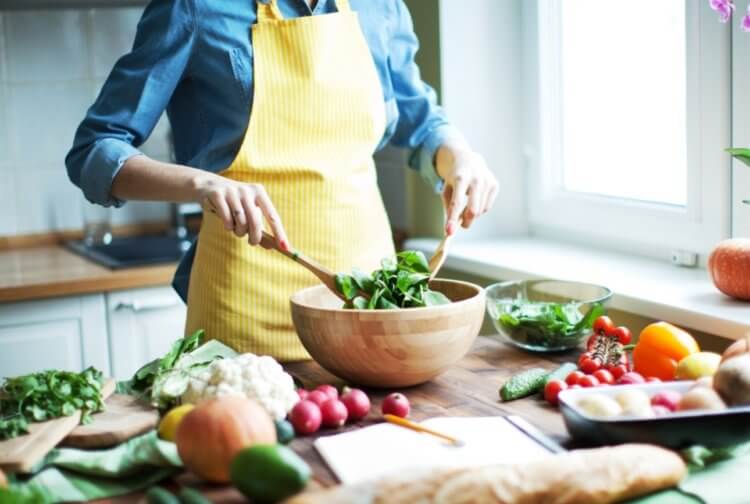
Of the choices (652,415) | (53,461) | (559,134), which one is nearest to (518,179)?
(559,134)

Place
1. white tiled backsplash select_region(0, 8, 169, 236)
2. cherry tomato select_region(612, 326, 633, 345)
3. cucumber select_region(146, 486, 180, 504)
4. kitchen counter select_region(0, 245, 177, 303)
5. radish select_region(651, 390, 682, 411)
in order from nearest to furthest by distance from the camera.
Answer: cucumber select_region(146, 486, 180, 504), radish select_region(651, 390, 682, 411), cherry tomato select_region(612, 326, 633, 345), kitchen counter select_region(0, 245, 177, 303), white tiled backsplash select_region(0, 8, 169, 236)

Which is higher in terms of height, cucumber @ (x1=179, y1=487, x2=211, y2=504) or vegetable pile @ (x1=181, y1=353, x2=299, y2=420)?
vegetable pile @ (x1=181, y1=353, x2=299, y2=420)

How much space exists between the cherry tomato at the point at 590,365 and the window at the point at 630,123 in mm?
594

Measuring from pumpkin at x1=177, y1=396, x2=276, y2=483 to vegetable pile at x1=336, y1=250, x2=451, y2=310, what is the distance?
0.36 metres

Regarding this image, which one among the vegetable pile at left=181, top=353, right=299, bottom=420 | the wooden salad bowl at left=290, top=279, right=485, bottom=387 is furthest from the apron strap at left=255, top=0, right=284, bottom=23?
the vegetable pile at left=181, top=353, right=299, bottom=420

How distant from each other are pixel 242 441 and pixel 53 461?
26 cm

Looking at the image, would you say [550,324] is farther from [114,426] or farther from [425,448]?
[114,426]

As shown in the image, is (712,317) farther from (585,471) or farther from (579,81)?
(579,81)

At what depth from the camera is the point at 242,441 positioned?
116cm

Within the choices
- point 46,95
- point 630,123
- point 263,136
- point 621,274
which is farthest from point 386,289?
point 46,95

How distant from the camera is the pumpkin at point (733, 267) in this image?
1712 millimetres

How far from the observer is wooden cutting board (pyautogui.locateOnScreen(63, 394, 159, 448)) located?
1.32 metres

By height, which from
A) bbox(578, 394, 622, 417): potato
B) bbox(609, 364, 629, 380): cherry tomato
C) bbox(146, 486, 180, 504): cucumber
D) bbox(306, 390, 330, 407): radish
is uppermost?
bbox(578, 394, 622, 417): potato

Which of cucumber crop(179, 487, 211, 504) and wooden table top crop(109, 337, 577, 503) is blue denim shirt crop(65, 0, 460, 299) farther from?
cucumber crop(179, 487, 211, 504)
